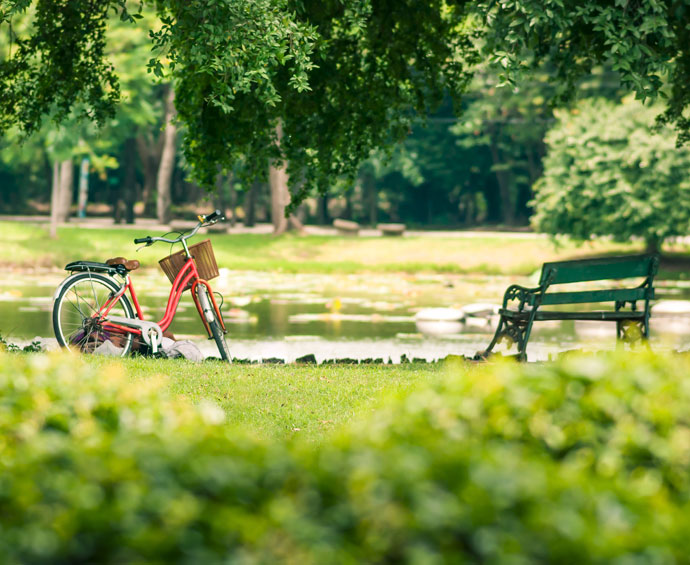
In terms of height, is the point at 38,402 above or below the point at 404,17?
below

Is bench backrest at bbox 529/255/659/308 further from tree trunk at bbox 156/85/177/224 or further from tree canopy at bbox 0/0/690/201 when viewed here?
tree trunk at bbox 156/85/177/224

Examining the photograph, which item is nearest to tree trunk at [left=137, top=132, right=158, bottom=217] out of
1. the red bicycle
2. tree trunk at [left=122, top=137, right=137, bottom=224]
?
tree trunk at [left=122, top=137, right=137, bottom=224]

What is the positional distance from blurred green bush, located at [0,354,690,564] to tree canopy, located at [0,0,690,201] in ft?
17.8

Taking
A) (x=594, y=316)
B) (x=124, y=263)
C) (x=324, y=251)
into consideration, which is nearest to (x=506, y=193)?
(x=324, y=251)

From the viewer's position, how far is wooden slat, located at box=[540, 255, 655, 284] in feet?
34.6

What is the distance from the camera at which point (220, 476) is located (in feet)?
9.29

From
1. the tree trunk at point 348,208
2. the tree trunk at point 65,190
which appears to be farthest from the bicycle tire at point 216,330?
the tree trunk at point 348,208

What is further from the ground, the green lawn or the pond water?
the green lawn

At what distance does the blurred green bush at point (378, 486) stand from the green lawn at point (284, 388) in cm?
315

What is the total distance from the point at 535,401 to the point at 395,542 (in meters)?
1.23

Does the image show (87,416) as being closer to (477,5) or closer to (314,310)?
(477,5)

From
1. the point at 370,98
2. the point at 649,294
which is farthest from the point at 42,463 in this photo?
the point at 370,98

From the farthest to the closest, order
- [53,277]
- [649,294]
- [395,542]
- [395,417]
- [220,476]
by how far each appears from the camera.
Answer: [53,277]
[649,294]
[395,417]
[220,476]
[395,542]

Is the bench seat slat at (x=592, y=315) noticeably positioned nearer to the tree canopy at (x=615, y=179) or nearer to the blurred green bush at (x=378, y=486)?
the blurred green bush at (x=378, y=486)
